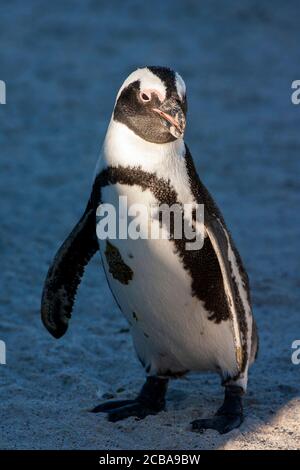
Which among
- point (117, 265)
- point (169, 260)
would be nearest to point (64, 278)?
point (117, 265)

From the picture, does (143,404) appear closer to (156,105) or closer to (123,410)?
(123,410)

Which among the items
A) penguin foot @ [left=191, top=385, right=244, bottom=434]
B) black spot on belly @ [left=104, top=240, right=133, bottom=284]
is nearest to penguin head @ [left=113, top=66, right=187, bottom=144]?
black spot on belly @ [left=104, top=240, right=133, bottom=284]

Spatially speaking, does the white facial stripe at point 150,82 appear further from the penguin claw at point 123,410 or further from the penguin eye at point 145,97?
the penguin claw at point 123,410

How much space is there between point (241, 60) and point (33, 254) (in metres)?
4.50

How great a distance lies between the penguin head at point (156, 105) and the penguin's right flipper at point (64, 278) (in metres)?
0.48

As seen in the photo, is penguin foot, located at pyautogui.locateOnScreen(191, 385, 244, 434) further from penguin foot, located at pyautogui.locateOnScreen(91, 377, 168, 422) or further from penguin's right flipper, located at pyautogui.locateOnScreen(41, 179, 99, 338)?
penguin's right flipper, located at pyautogui.locateOnScreen(41, 179, 99, 338)

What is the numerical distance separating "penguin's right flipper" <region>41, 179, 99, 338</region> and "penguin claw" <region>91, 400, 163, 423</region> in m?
0.32

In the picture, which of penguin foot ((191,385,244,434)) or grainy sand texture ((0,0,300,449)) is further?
grainy sand texture ((0,0,300,449))

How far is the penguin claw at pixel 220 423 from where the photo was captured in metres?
3.51

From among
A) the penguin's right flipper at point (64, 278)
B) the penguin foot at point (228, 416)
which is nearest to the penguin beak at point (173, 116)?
the penguin's right flipper at point (64, 278)

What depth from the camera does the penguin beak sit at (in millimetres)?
3393

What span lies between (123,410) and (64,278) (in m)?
0.53
